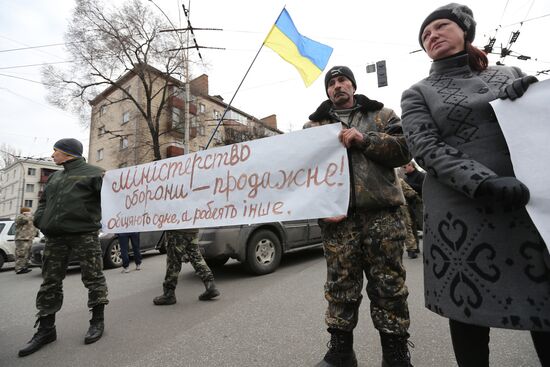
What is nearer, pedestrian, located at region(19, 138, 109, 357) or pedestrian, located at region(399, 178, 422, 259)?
pedestrian, located at region(19, 138, 109, 357)

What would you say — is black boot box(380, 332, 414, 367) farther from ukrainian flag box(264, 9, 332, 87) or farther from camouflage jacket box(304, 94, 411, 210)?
ukrainian flag box(264, 9, 332, 87)

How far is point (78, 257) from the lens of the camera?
9.62 ft

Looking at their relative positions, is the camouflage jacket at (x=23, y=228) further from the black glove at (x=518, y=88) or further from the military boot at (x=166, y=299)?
the black glove at (x=518, y=88)

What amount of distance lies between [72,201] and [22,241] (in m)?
7.08

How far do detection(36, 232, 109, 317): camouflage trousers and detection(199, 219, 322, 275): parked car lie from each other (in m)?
2.04

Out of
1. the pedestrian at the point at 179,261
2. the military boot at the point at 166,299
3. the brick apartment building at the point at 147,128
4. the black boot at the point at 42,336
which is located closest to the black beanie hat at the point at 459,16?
the pedestrian at the point at 179,261

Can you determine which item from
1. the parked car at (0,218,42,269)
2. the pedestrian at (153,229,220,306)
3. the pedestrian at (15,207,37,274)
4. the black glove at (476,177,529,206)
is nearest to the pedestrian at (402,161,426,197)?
the black glove at (476,177,529,206)

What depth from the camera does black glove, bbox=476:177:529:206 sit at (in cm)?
105

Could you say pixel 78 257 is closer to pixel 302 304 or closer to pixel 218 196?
pixel 218 196

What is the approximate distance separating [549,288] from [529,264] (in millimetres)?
90

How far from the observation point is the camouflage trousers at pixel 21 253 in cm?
811

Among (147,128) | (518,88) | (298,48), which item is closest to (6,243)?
(298,48)

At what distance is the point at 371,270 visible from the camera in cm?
182

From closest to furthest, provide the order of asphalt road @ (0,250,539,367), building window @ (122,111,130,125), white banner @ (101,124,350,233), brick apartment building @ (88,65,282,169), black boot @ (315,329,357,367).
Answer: black boot @ (315,329,357,367) < white banner @ (101,124,350,233) < asphalt road @ (0,250,539,367) < brick apartment building @ (88,65,282,169) < building window @ (122,111,130,125)
